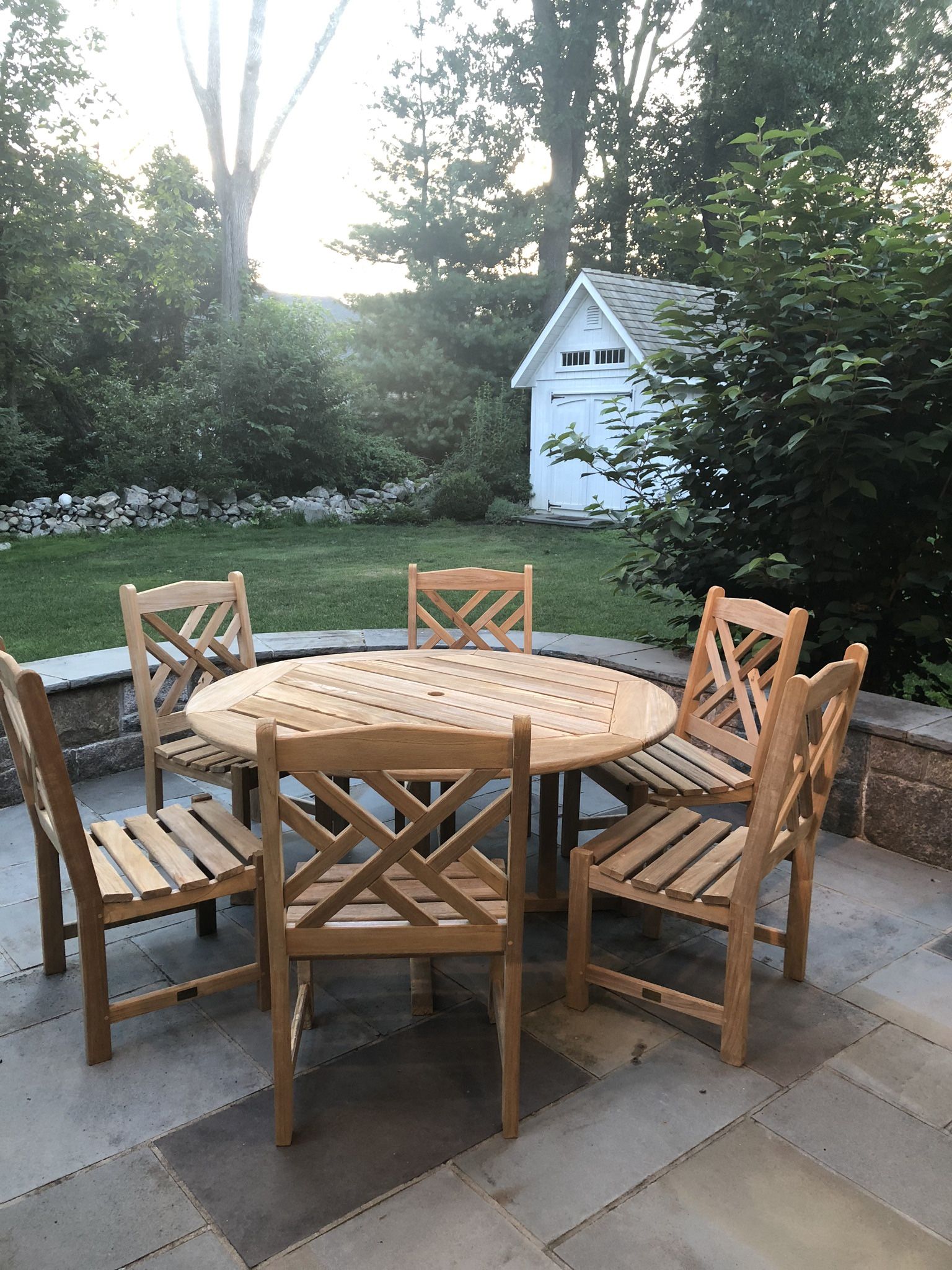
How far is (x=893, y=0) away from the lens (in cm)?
1852

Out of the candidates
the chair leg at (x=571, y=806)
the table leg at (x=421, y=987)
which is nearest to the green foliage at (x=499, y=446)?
the chair leg at (x=571, y=806)

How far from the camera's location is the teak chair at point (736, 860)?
81.6 inches

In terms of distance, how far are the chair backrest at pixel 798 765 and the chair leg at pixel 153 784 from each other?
1.89 metres

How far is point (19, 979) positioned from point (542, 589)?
6.54 metres

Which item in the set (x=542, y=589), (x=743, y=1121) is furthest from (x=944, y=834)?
(x=542, y=589)

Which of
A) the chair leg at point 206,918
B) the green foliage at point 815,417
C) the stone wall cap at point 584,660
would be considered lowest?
the chair leg at point 206,918

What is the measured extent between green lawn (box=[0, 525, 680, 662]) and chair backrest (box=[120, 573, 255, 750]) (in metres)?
2.93

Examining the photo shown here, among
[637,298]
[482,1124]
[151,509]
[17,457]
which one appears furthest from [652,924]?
[637,298]

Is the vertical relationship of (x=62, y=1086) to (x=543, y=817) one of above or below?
below

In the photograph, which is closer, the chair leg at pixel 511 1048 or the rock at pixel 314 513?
the chair leg at pixel 511 1048

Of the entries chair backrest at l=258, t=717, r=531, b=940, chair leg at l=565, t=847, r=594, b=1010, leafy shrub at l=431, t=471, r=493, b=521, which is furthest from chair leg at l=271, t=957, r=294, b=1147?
leafy shrub at l=431, t=471, r=493, b=521

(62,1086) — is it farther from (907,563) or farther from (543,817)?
(907,563)

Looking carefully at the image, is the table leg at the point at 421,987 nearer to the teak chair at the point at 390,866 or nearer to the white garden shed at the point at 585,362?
the teak chair at the point at 390,866

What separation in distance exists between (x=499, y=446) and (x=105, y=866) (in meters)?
14.6
